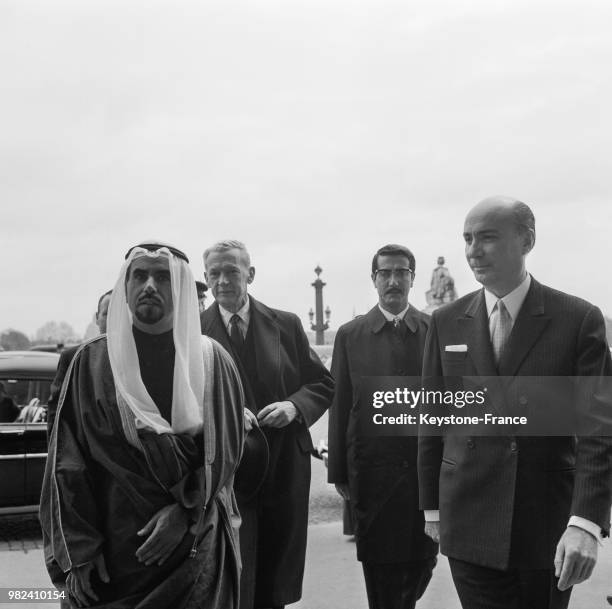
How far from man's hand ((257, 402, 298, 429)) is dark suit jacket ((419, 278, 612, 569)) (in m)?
1.02

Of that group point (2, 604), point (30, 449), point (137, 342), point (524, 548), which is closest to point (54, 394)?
point (137, 342)

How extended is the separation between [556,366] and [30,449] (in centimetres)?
613

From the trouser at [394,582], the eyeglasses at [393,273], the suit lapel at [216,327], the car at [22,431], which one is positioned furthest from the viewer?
the car at [22,431]

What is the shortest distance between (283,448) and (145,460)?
155cm

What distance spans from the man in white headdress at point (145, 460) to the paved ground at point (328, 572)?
2.77m

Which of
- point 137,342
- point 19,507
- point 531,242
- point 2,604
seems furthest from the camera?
point 19,507

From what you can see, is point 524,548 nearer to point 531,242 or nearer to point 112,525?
point 531,242

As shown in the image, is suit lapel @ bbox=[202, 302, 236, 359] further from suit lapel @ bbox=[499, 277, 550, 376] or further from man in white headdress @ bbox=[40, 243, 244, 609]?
suit lapel @ bbox=[499, 277, 550, 376]

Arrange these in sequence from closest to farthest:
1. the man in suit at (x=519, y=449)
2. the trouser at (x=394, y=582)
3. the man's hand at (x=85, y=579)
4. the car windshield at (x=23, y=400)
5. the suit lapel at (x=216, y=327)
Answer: the man's hand at (x=85, y=579), the man in suit at (x=519, y=449), the suit lapel at (x=216, y=327), the trouser at (x=394, y=582), the car windshield at (x=23, y=400)

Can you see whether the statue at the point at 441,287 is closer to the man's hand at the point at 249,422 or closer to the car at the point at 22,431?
the car at the point at 22,431

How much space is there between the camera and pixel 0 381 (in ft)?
26.8

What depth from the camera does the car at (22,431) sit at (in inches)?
308

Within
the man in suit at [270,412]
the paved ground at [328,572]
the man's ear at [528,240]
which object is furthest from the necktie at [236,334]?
the paved ground at [328,572]

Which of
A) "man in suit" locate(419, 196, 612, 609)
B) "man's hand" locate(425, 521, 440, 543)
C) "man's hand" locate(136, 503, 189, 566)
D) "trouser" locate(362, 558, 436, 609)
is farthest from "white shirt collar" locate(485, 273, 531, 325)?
"trouser" locate(362, 558, 436, 609)
